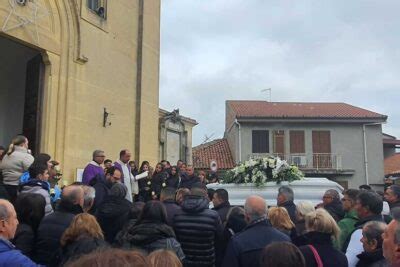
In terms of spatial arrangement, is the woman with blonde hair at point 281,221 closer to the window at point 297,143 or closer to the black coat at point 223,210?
the black coat at point 223,210

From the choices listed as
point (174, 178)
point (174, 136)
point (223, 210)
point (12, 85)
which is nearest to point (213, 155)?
point (174, 136)

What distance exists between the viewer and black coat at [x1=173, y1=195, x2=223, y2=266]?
Answer: 5.40 metres

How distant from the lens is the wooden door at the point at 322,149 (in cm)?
3244

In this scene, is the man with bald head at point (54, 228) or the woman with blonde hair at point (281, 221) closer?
the man with bald head at point (54, 228)

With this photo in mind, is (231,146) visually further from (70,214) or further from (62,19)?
(70,214)

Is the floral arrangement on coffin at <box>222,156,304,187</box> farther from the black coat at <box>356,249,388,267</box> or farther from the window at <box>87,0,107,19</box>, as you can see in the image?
the window at <box>87,0,107,19</box>

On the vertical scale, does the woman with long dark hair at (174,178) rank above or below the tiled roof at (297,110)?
below

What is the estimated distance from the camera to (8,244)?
3.23 meters

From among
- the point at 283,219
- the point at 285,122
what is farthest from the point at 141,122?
the point at 285,122

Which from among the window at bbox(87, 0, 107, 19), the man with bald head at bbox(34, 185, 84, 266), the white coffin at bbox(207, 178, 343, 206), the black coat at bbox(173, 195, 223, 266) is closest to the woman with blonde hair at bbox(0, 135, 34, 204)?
the man with bald head at bbox(34, 185, 84, 266)

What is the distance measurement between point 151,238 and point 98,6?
32.9 feet

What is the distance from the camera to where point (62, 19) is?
11.7m

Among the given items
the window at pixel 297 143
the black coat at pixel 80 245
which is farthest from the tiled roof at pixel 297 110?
the black coat at pixel 80 245

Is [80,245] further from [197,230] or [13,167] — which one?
[13,167]
